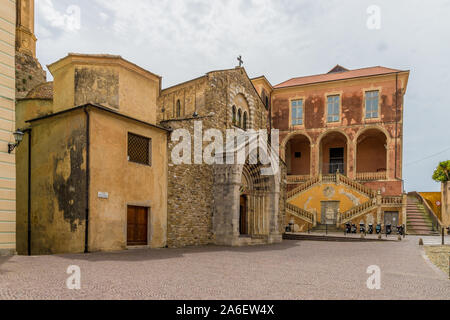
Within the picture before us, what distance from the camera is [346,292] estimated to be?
6.32m

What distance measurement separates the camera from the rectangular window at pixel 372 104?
111 feet

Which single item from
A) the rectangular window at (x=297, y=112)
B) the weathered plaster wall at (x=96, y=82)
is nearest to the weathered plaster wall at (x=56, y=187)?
the weathered plaster wall at (x=96, y=82)

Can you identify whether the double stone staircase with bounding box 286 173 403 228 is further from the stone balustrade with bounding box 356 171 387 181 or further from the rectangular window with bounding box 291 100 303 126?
the rectangular window with bounding box 291 100 303 126

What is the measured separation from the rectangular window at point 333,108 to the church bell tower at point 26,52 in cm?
2607

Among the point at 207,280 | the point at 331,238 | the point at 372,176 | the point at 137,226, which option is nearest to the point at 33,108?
the point at 137,226

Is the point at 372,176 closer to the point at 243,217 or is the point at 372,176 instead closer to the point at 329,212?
the point at 329,212

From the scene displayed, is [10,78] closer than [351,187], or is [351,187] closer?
[10,78]

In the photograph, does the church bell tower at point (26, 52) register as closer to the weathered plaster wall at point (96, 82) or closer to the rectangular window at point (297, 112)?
the weathered plaster wall at point (96, 82)

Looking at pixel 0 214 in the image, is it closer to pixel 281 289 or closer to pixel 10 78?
pixel 10 78

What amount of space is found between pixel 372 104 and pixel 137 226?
28156 millimetres
